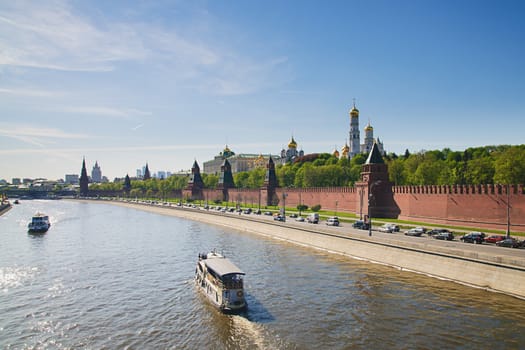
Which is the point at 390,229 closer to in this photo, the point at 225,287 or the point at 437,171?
the point at 225,287

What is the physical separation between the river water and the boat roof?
2216 millimetres

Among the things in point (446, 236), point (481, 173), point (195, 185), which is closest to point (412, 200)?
point (446, 236)

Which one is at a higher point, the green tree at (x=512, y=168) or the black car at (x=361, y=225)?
the green tree at (x=512, y=168)

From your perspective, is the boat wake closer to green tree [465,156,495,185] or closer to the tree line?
the tree line

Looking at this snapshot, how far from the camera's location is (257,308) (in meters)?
25.0

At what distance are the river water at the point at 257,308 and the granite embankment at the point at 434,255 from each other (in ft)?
2.72

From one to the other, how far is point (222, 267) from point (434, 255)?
15290 mm

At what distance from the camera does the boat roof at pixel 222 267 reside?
82.2 ft

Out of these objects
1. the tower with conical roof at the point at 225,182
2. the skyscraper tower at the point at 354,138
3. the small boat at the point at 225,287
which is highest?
the skyscraper tower at the point at 354,138

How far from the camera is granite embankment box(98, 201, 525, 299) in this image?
26105 millimetres

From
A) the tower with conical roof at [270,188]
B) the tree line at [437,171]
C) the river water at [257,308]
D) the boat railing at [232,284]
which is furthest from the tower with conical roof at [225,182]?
the boat railing at [232,284]

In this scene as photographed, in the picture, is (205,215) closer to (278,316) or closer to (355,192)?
(355,192)

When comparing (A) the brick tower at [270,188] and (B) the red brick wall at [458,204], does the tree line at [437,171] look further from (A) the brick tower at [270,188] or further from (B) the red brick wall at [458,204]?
Result: (A) the brick tower at [270,188]

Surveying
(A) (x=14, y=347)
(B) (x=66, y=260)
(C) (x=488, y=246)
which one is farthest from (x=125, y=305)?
(C) (x=488, y=246)
